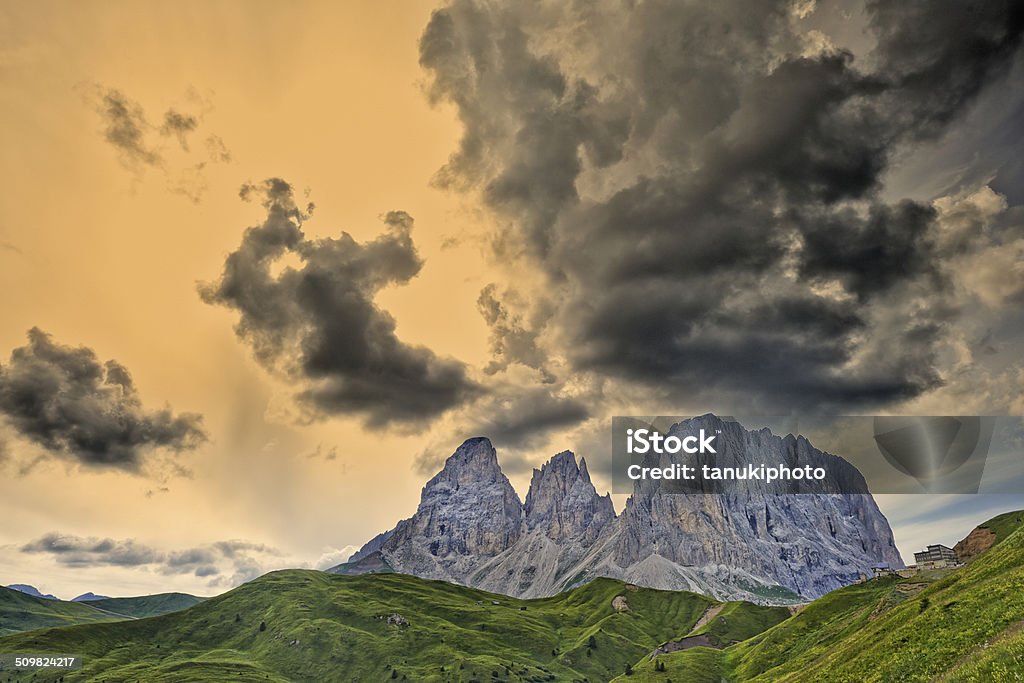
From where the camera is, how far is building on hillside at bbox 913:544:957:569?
514ft

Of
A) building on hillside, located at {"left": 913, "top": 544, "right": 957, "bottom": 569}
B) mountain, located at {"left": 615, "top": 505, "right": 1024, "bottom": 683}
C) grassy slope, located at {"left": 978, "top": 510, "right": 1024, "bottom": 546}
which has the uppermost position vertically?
grassy slope, located at {"left": 978, "top": 510, "right": 1024, "bottom": 546}

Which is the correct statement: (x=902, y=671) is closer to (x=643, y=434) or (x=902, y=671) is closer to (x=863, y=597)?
(x=643, y=434)

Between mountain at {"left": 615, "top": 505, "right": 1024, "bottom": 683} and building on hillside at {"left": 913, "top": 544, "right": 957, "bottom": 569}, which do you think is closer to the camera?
→ mountain at {"left": 615, "top": 505, "right": 1024, "bottom": 683}

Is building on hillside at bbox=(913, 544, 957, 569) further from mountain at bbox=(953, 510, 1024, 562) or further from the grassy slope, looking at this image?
the grassy slope

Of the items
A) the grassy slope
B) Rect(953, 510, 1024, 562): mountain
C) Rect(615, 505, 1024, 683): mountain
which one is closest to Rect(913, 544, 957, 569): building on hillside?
Rect(953, 510, 1024, 562): mountain

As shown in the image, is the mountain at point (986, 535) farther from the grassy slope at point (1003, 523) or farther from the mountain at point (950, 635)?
the mountain at point (950, 635)

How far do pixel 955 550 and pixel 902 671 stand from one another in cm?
13502

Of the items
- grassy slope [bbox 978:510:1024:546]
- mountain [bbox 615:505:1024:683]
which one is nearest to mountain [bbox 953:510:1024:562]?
grassy slope [bbox 978:510:1024:546]

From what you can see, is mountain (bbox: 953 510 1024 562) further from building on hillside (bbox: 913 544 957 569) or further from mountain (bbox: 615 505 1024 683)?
mountain (bbox: 615 505 1024 683)

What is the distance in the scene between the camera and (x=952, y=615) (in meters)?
61.9

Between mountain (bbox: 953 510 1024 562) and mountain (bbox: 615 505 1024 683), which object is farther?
mountain (bbox: 953 510 1024 562)

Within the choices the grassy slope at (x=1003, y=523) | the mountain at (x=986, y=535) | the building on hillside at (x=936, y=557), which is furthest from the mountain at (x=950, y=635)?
the grassy slope at (x=1003, y=523)

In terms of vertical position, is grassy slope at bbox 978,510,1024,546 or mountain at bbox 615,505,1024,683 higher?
grassy slope at bbox 978,510,1024,546

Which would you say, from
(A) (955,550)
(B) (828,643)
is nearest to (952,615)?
(B) (828,643)
